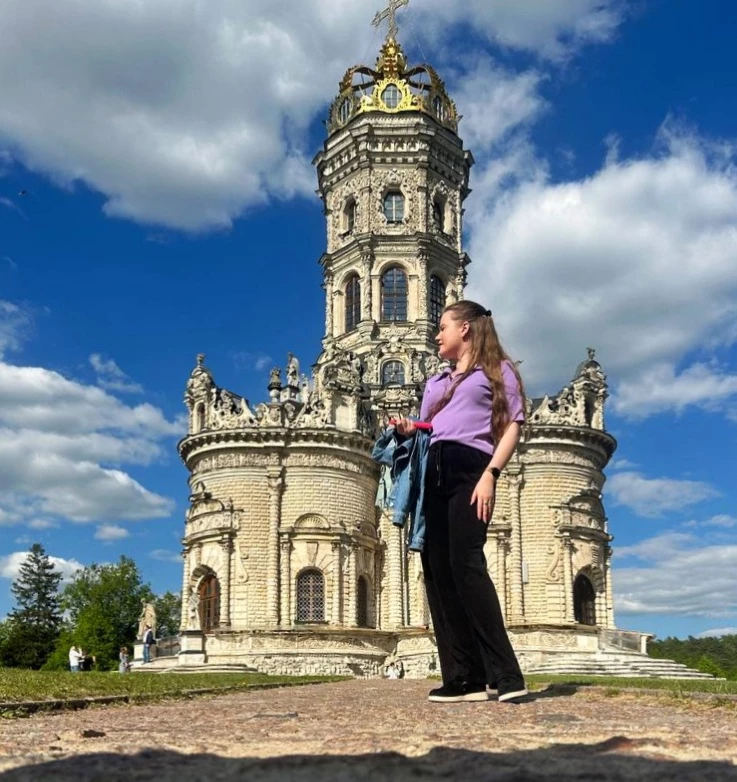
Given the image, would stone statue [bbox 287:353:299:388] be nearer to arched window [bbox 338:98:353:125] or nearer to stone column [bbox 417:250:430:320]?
stone column [bbox 417:250:430:320]

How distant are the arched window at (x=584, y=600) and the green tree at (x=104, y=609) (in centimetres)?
3451

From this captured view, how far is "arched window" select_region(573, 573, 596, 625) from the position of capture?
42250mm

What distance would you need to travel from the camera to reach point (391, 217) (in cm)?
4978

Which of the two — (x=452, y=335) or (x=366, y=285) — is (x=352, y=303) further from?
(x=452, y=335)

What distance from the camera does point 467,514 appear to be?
7598mm

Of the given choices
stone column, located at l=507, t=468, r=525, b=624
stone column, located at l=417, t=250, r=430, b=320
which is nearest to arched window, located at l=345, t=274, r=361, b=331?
stone column, located at l=417, t=250, r=430, b=320

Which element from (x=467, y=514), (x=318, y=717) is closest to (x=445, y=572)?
(x=467, y=514)

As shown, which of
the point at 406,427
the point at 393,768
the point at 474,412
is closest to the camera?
the point at 393,768

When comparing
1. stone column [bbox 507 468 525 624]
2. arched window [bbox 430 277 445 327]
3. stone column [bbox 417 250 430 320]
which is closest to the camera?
stone column [bbox 507 468 525 624]

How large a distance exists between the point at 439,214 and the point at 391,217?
295cm

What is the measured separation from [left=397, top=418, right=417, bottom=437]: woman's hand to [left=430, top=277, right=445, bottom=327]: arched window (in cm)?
4092

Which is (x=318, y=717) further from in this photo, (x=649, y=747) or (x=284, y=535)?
(x=284, y=535)

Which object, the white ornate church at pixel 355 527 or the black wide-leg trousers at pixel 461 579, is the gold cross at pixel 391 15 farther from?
the black wide-leg trousers at pixel 461 579

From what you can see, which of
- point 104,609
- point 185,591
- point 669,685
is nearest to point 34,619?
point 104,609
